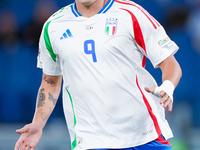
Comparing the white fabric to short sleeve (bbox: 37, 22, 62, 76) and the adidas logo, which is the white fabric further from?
short sleeve (bbox: 37, 22, 62, 76)

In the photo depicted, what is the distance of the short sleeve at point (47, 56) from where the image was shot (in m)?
2.88

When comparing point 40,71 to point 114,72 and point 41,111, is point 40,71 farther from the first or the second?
point 114,72

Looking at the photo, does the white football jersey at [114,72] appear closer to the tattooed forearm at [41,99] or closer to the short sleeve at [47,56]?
the short sleeve at [47,56]

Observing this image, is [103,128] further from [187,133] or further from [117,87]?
[187,133]

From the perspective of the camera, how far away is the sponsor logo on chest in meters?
2.62

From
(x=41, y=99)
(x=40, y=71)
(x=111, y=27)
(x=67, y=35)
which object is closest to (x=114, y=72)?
(x=111, y=27)

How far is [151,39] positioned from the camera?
2574 millimetres

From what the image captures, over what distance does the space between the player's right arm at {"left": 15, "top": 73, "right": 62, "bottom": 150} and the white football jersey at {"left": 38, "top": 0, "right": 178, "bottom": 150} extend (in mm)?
336

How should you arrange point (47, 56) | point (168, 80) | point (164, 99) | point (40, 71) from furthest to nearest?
point (40, 71)
point (47, 56)
point (168, 80)
point (164, 99)

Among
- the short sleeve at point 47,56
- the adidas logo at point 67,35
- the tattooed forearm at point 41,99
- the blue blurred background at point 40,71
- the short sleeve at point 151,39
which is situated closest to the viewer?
the short sleeve at point 151,39

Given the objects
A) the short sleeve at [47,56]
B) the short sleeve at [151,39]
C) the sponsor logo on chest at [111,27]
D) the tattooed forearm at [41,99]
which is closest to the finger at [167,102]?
the short sleeve at [151,39]

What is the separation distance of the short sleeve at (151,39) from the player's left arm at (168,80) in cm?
5

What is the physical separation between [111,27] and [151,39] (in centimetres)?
30

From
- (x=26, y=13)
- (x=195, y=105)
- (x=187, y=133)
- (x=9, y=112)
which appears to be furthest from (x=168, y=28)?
(x=9, y=112)
